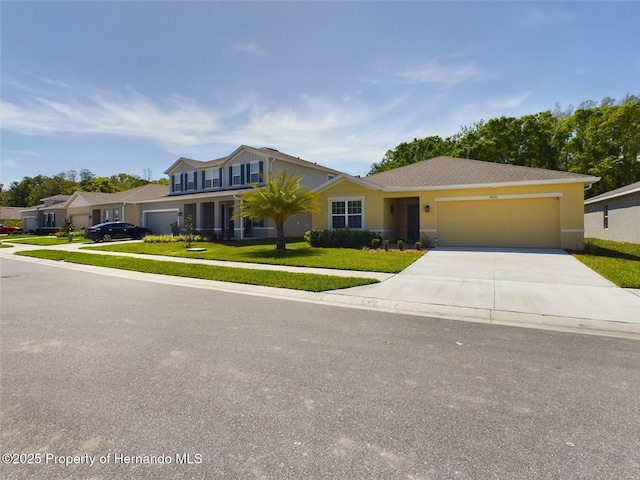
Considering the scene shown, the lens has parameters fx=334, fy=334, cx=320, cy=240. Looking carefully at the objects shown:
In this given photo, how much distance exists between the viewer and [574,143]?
35.4 metres

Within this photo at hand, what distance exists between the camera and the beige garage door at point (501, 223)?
1593 cm

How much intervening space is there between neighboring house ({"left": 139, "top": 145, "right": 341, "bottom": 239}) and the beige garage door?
38.0 feet

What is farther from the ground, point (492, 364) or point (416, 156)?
point (416, 156)

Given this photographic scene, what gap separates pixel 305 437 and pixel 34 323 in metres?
6.03

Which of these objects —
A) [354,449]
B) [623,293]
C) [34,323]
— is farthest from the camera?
[623,293]

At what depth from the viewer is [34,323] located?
239 inches

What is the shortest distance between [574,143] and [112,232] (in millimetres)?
45531

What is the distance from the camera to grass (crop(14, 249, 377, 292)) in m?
9.13

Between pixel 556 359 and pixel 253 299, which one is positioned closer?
pixel 556 359

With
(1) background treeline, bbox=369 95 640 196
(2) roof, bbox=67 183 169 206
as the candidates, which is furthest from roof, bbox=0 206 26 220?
(1) background treeline, bbox=369 95 640 196

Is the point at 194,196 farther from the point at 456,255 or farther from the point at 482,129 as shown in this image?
the point at 482,129

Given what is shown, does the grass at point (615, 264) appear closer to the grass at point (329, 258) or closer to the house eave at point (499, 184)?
the house eave at point (499, 184)

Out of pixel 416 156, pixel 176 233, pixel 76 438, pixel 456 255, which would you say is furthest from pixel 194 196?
pixel 416 156

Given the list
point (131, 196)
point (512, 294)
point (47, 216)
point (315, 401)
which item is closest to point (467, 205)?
→ point (512, 294)
